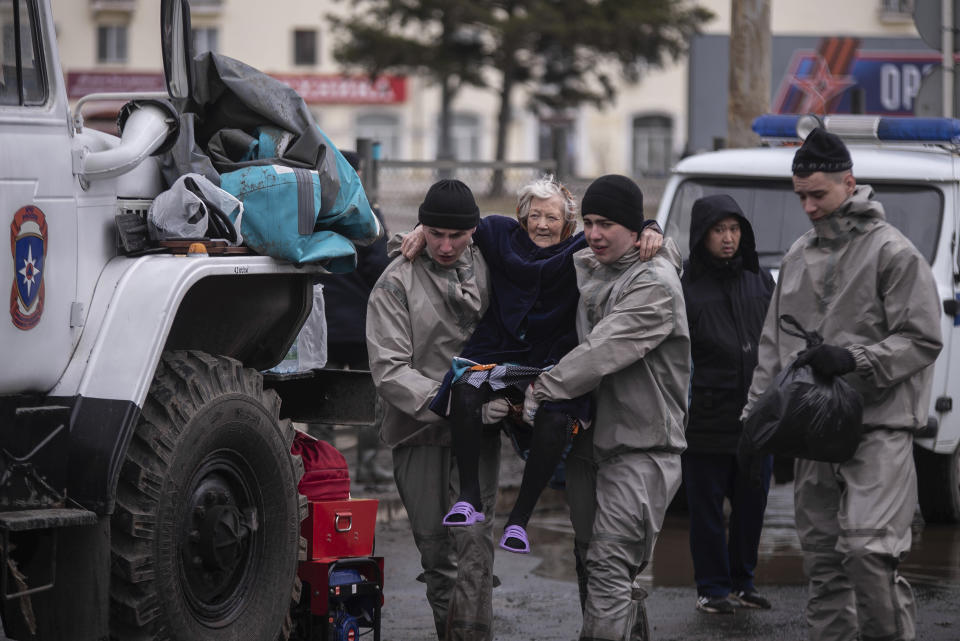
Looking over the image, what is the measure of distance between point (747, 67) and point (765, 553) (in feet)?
14.6

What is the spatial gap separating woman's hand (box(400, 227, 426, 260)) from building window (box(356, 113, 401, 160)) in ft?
160

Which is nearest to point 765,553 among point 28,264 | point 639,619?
point 639,619

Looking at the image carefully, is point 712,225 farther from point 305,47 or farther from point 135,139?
point 305,47

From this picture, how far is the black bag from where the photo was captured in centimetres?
529

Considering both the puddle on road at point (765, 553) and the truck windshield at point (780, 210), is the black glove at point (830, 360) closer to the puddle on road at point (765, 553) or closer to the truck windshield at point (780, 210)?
the puddle on road at point (765, 553)

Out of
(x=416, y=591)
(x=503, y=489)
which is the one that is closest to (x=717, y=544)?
(x=416, y=591)

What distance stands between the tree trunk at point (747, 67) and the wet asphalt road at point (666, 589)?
3.45 meters

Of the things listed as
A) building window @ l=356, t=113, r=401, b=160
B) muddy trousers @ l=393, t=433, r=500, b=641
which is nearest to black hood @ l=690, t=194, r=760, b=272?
muddy trousers @ l=393, t=433, r=500, b=641

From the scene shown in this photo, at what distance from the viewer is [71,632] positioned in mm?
4719

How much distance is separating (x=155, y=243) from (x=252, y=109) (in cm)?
81

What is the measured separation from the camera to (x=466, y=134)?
54312 mm

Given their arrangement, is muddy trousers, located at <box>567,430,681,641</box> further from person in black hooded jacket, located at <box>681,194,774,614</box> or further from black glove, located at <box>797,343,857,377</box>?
person in black hooded jacket, located at <box>681,194,774,614</box>

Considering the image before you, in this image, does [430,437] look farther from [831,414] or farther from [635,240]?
[831,414]

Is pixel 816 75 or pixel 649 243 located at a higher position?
pixel 816 75
